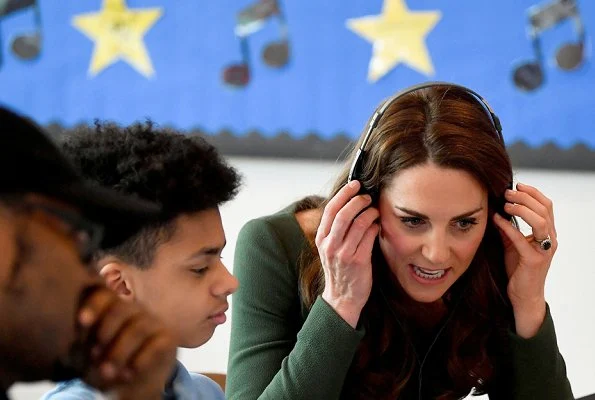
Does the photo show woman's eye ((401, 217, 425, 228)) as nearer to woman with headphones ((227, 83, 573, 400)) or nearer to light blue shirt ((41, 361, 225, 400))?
woman with headphones ((227, 83, 573, 400))

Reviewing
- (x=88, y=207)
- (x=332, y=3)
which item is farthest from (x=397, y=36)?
(x=88, y=207)

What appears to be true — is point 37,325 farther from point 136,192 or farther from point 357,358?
point 357,358

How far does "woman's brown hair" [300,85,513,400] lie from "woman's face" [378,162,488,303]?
0.02 meters

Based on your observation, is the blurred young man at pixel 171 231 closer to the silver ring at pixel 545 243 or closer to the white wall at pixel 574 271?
the silver ring at pixel 545 243

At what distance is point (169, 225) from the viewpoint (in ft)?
3.49

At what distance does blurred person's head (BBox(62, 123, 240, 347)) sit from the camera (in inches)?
40.4

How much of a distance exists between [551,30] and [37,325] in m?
1.80

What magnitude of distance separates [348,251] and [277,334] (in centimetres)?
18

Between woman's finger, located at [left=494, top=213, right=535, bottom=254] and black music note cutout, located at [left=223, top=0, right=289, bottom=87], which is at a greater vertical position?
black music note cutout, located at [left=223, top=0, right=289, bottom=87]

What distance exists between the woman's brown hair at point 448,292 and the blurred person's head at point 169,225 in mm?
259

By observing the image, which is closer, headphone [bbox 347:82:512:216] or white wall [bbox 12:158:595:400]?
headphone [bbox 347:82:512:216]

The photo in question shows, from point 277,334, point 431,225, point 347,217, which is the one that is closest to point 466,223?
point 431,225

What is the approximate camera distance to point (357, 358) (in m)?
1.30

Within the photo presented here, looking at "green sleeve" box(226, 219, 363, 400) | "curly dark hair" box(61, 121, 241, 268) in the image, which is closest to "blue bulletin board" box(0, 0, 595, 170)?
"green sleeve" box(226, 219, 363, 400)
